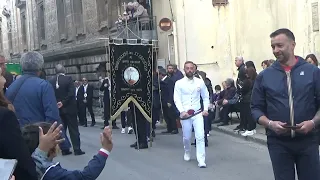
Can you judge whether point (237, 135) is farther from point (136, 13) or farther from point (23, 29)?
point (23, 29)

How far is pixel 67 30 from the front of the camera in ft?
104

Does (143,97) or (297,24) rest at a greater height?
(297,24)

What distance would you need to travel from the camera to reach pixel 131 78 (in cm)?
1189

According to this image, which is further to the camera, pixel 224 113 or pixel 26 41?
pixel 26 41

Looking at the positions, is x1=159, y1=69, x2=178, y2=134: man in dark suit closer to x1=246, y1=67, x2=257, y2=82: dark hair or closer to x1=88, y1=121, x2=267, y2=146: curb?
x1=88, y1=121, x2=267, y2=146: curb

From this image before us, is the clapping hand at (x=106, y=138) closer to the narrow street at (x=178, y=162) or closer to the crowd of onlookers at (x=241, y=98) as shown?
the narrow street at (x=178, y=162)

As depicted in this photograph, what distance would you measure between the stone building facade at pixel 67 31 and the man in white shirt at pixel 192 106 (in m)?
10.6

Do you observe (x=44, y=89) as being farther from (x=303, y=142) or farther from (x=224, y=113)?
(x=224, y=113)

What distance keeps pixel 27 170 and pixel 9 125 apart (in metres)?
0.28

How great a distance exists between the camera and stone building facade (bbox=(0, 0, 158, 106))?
1034 inches

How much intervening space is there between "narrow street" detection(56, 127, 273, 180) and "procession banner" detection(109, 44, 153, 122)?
1.02 m

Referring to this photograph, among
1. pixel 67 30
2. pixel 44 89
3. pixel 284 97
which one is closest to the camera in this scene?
pixel 284 97

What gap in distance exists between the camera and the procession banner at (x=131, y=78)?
38.4 feet

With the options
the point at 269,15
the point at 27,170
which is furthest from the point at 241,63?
the point at 27,170
